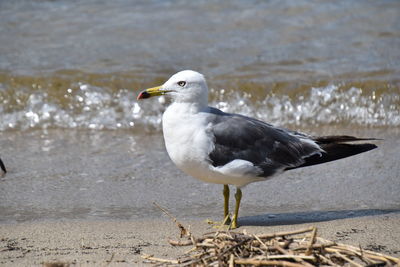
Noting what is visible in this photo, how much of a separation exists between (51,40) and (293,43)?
3.32m

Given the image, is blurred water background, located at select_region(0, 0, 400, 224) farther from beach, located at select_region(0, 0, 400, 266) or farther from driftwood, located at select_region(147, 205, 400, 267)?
driftwood, located at select_region(147, 205, 400, 267)

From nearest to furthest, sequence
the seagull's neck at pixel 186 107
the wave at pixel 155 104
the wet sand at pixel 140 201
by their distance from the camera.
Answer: the wet sand at pixel 140 201
the seagull's neck at pixel 186 107
the wave at pixel 155 104

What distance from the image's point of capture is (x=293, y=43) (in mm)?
9414

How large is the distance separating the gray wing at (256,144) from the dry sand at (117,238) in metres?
0.47

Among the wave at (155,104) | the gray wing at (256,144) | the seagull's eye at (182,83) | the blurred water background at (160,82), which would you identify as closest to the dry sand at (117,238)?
the blurred water background at (160,82)

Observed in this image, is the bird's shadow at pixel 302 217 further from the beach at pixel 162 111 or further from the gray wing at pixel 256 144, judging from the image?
the gray wing at pixel 256 144

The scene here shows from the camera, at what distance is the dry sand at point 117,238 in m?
3.86

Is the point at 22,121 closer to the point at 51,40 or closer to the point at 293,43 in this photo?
the point at 51,40

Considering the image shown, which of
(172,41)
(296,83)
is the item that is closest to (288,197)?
(296,83)

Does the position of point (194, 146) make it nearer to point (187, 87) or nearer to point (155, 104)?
point (187, 87)

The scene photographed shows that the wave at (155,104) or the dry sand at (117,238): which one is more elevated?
the wave at (155,104)

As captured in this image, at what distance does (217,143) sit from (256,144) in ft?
1.15

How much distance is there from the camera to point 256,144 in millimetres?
4832

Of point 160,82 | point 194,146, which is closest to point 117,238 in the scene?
point 194,146
